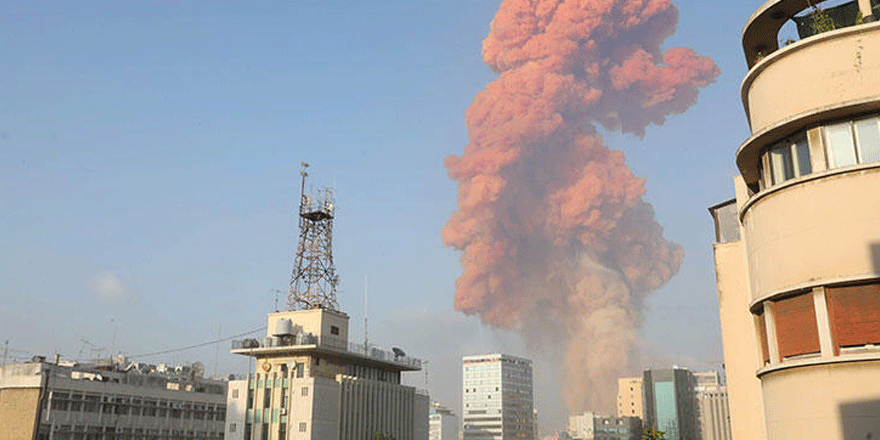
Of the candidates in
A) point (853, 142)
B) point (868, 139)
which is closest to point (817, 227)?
point (853, 142)

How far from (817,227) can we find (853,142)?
8.56 ft

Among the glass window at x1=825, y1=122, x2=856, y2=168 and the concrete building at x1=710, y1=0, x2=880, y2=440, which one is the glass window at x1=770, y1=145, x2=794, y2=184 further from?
the glass window at x1=825, y1=122, x2=856, y2=168

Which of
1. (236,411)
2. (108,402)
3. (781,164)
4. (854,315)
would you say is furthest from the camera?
(108,402)

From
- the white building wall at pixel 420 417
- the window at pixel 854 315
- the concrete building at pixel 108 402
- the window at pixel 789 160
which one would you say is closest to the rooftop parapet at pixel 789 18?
the window at pixel 789 160

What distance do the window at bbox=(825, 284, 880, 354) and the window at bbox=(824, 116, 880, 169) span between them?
360 centimetres

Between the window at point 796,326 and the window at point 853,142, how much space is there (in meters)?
3.96

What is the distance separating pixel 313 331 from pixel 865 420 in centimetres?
7447

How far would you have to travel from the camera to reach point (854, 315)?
1941 centimetres

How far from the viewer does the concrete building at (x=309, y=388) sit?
273 ft

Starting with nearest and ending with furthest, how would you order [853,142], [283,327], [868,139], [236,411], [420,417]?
[868,139], [853,142], [236,411], [283,327], [420,417]

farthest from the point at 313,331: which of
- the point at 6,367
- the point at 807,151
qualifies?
the point at 807,151

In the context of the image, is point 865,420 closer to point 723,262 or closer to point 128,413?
point 723,262

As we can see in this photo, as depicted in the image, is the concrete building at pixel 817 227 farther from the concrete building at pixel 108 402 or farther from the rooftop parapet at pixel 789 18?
the concrete building at pixel 108 402

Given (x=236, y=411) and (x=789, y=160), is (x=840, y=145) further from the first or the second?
→ (x=236, y=411)
